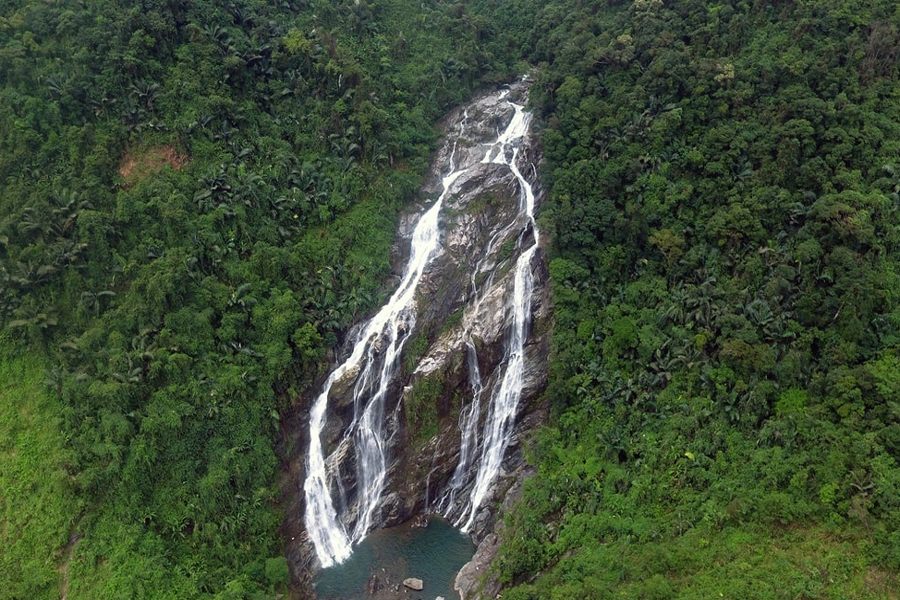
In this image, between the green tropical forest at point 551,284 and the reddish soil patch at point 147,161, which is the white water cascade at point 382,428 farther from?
the reddish soil patch at point 147,161

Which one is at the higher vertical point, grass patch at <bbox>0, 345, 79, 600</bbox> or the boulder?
grass patch at <bbox>0, 345, 79, 600</bbox>

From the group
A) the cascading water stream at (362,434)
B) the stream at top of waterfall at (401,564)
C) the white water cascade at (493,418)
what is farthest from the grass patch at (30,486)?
the white water cascade at (493,418)

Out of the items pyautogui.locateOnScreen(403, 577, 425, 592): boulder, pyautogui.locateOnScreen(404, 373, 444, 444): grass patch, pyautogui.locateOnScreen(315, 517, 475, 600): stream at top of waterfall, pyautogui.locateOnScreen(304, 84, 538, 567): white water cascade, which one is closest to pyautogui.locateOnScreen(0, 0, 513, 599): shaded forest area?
pyautogui.locateOnScreen(304, 84, 538, 567): white water cascade

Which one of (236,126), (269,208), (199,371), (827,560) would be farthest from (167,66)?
(827,560)

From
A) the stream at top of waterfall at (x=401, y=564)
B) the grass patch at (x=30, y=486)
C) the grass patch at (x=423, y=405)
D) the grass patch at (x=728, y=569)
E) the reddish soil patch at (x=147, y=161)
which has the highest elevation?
the reddish soil patch at (x=147, y=161)

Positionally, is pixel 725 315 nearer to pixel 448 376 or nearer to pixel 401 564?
pixel 448 376

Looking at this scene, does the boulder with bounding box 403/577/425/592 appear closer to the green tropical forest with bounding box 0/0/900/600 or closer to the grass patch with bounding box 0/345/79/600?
the green tropical forest with bounding box 0/0/900/600
